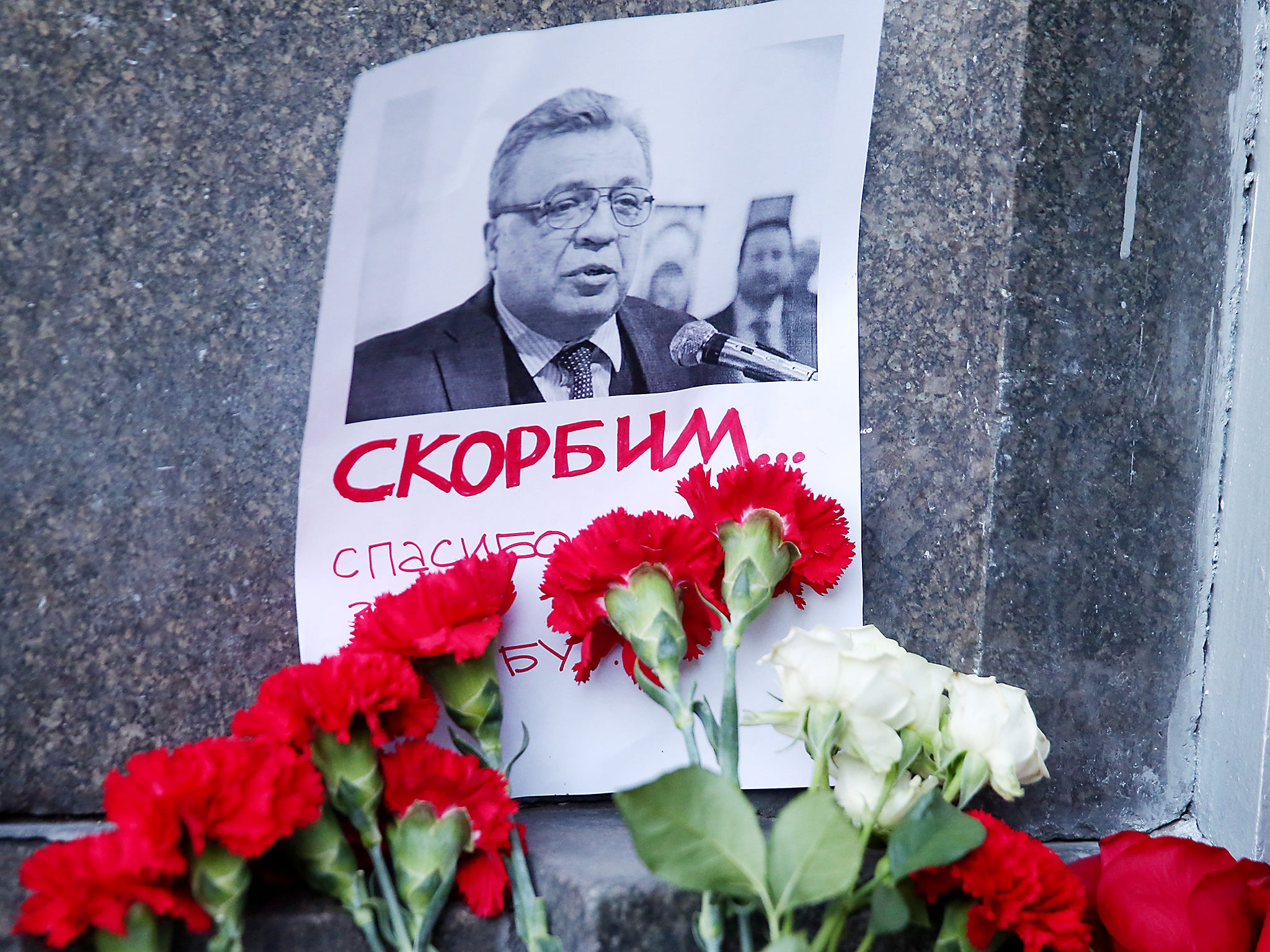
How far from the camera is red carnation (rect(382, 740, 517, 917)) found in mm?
428

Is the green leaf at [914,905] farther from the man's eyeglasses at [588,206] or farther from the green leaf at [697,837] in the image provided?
the man's eyeglasses at [588,206]

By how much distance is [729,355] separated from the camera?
0.56m

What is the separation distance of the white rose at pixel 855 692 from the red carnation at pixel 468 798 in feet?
0.42

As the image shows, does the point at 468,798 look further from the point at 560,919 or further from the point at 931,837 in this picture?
the point at 931,837

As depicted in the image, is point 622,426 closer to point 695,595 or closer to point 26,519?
point 695,595

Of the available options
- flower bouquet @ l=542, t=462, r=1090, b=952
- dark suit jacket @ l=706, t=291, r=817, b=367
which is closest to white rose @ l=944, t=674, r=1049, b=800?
flower bouquet @ l=542, t=462, r=1090, b=952

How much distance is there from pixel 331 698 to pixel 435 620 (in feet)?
0.22

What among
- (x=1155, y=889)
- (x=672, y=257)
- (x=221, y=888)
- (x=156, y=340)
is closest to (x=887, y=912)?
(x=1155, y=889)

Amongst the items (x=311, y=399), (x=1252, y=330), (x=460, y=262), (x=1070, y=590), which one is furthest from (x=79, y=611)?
(x=1252, y=330)

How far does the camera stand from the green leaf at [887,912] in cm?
36

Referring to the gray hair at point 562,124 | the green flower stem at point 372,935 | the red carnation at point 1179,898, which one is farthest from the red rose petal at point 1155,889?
the gray hair at point 562,124

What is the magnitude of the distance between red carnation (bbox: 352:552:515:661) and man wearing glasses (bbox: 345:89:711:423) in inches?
5.6

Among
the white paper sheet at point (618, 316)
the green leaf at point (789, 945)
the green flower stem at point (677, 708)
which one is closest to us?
the green leaf at point (789, 945)

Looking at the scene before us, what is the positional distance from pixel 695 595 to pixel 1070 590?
0.69ft
